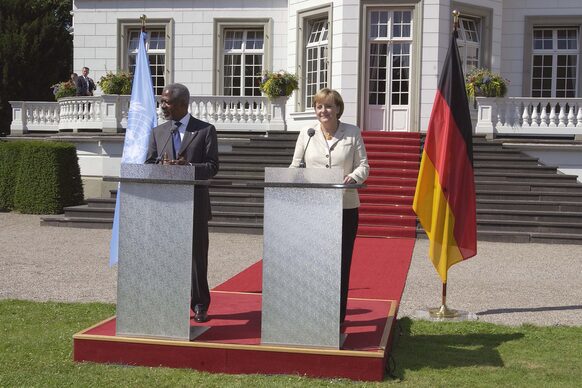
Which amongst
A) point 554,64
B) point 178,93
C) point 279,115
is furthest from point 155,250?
point 554,64

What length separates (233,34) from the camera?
21000 millimetres

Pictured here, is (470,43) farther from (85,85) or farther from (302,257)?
(302,257)

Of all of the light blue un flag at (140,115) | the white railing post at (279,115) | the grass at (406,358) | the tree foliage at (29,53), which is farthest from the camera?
the tree foliage at (29,53)

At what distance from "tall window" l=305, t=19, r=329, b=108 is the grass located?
42.0 ft

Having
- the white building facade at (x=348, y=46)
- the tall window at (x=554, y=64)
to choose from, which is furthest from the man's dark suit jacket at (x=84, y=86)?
the tall window at (x=554, y=64)

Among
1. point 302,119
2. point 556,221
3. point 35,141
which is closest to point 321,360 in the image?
point 556,221

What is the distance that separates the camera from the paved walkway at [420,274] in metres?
7.89

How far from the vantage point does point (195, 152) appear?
5.78 m

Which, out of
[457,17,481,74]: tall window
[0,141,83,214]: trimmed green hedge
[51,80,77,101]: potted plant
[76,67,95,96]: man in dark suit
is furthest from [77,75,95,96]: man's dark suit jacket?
[457,17,481,74]: tall window

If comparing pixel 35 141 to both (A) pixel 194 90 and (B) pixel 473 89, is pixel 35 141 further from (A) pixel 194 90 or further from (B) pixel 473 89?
(B) pixel 473 89

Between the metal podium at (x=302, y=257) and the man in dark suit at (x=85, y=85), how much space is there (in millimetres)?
15933

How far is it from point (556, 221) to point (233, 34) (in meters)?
10.7

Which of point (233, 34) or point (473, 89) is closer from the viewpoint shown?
point (473, 89)

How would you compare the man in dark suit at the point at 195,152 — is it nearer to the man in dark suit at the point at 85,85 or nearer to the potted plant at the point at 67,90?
the man in dark suit at the point at 85,85
